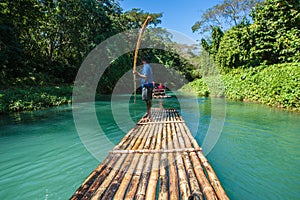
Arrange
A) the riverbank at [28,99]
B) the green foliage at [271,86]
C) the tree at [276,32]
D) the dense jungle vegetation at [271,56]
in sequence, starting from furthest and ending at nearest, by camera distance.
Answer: the tree at [276,32] → the riverbank at [28,99] → the dense jungle vegetation at [271,56] → the green foliage at [271,86]

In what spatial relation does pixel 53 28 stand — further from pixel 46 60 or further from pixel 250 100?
pixel 250 100

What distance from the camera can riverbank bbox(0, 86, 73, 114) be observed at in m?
10.2

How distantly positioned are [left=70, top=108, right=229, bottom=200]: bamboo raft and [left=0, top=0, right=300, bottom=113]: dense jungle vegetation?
24.7 ft

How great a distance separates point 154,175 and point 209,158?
176 centimetres

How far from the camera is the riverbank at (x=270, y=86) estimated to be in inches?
322

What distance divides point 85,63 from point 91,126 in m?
14.5

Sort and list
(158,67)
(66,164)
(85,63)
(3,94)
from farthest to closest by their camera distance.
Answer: (158,67) → (85,63) → (3,94) → (66,164)

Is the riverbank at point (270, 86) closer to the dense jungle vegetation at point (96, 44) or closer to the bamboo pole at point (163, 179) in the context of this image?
the dense jungle vegetation at point (96, 44)

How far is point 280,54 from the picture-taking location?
12.1 meters

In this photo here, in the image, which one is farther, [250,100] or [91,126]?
[250,100]

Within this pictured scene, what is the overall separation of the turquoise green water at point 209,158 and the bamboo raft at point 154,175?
617 mm

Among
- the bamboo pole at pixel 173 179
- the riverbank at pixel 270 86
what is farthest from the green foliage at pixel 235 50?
the bamboo pole at pixel 173 179

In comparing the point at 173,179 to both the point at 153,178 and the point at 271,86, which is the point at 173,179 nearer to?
the point at 153,178

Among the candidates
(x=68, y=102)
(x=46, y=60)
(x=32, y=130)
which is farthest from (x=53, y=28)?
(x=32, y=130)
